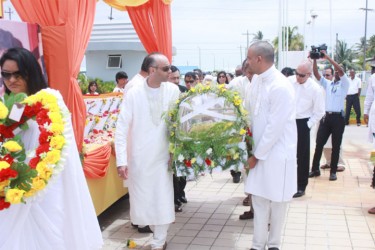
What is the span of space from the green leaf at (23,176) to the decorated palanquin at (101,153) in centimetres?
233

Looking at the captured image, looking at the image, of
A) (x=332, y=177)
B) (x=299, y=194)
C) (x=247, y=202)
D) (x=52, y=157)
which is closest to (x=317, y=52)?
(x=332, y=177)

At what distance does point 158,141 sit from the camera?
4234 millimetres

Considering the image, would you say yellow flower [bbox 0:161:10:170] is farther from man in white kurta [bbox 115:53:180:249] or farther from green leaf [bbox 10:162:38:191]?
man in white kurta [bbox 115:53:180:249]

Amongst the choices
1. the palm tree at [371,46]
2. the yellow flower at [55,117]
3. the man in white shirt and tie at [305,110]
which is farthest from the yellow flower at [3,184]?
the palm tree at [371,46]

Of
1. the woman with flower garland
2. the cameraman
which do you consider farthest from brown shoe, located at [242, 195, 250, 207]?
the woman with flower garland

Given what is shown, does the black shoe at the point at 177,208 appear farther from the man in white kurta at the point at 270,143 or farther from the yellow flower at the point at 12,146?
the yellow flower at the point at 12,146

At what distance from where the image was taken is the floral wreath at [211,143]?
13.2ft

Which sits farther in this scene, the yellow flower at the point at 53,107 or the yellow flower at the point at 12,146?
the yellow flower at the point at 53,107

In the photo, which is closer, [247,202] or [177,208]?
[177,208]

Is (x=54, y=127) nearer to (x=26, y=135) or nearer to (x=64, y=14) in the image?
(x=26, y=135)

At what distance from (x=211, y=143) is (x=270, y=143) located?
538 millimetres

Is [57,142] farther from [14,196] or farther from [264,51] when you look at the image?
[264,51]

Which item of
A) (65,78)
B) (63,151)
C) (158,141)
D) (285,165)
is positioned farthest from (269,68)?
(63,151)

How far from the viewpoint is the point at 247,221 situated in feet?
17.1
